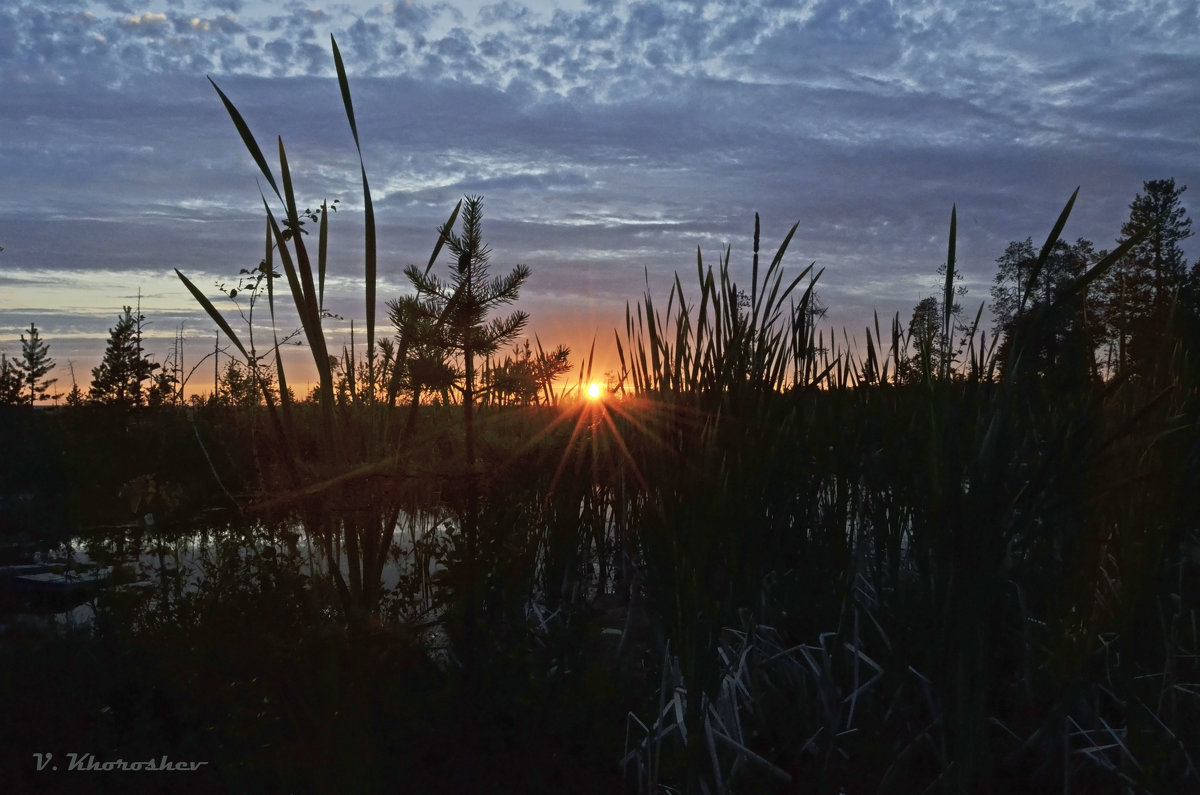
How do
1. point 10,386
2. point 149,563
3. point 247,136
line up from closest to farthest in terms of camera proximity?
point 247,136
point 149,563
point 10,386

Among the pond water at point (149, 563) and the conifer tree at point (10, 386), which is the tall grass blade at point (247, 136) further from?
the conifer tree at point (10, 386)

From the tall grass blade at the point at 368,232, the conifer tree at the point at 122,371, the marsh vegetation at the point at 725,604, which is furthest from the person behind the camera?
the conifer tree at the point at 122,371

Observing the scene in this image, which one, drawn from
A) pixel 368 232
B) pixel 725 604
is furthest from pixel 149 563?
pixel 725 604

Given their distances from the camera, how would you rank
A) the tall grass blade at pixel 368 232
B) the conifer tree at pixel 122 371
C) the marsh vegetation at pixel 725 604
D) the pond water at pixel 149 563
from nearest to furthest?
1. the marsh vegetation at pixel 725 604
2. the tall grass blade at pixel 368 232
3. the pond water at pixel 149 563
4. the conifer tree at pixel 122 371

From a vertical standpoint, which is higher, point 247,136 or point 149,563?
point 247,136

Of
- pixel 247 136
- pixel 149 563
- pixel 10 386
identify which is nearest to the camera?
pixel 247 136

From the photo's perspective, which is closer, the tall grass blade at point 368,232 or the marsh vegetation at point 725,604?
the marsh vegetation at point 725,604

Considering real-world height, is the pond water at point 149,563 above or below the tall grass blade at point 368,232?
below

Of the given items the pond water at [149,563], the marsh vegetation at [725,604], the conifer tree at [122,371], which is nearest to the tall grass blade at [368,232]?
the marsh vegetation at [725,604]

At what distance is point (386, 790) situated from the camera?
6.01 ft

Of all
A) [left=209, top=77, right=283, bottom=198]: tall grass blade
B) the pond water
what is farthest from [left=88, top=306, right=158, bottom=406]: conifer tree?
[left=209, top=77, right=283, bottom=198]: tall grass blade

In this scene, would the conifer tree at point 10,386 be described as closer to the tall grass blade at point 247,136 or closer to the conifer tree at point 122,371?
the conifer tree at point 122,371

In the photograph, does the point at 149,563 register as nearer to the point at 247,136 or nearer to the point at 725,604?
the point at 247,136

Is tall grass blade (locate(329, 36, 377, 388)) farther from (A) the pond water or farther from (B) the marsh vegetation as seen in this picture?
(A) the pond water
